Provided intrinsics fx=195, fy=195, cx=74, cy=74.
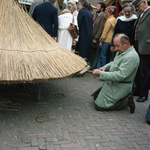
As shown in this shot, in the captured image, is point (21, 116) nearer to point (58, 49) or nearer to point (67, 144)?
point (67, 144)

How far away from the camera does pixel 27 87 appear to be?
4.31m

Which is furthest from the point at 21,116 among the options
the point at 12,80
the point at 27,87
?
the point at 27,87

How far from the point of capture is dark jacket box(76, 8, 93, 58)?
17.5 ft

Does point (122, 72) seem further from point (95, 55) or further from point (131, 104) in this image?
point (95, 55)

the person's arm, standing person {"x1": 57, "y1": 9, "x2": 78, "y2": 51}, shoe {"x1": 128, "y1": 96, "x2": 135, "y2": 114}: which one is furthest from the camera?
standing person {"x1": 57, "y1": 9, "x2": 78, "y2": 51}

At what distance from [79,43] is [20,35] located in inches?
109

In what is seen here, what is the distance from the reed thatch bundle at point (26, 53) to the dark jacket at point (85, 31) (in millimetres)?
2021

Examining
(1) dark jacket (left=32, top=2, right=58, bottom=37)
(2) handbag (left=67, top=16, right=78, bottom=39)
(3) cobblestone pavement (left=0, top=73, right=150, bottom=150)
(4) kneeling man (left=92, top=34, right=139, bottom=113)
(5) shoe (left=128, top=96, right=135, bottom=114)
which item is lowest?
(3) cobblestone pavement (left=0, top=73, right=150, bottom=150)

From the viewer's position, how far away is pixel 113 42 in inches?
142

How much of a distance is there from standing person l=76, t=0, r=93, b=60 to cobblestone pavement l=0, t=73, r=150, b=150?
1.81m

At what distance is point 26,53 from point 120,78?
154 centimetres

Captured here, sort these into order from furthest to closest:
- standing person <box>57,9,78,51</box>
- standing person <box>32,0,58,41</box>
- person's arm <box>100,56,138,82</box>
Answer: standing person <box>57,9,78,51</box> → standing person <box>32,0,58,41</box> → person's arm <box>100,56,138,82</box>

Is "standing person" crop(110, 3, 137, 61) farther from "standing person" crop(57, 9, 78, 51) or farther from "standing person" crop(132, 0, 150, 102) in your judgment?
"standing person" crop(57, 9, 78, 51)

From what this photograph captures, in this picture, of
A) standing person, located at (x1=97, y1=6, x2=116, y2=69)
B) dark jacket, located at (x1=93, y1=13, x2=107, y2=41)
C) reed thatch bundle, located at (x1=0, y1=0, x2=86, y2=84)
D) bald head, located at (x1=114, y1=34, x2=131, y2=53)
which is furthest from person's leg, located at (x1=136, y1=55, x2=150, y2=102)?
dark jacket, located at (x1=93, y1=13, x2=107, y2=41)
